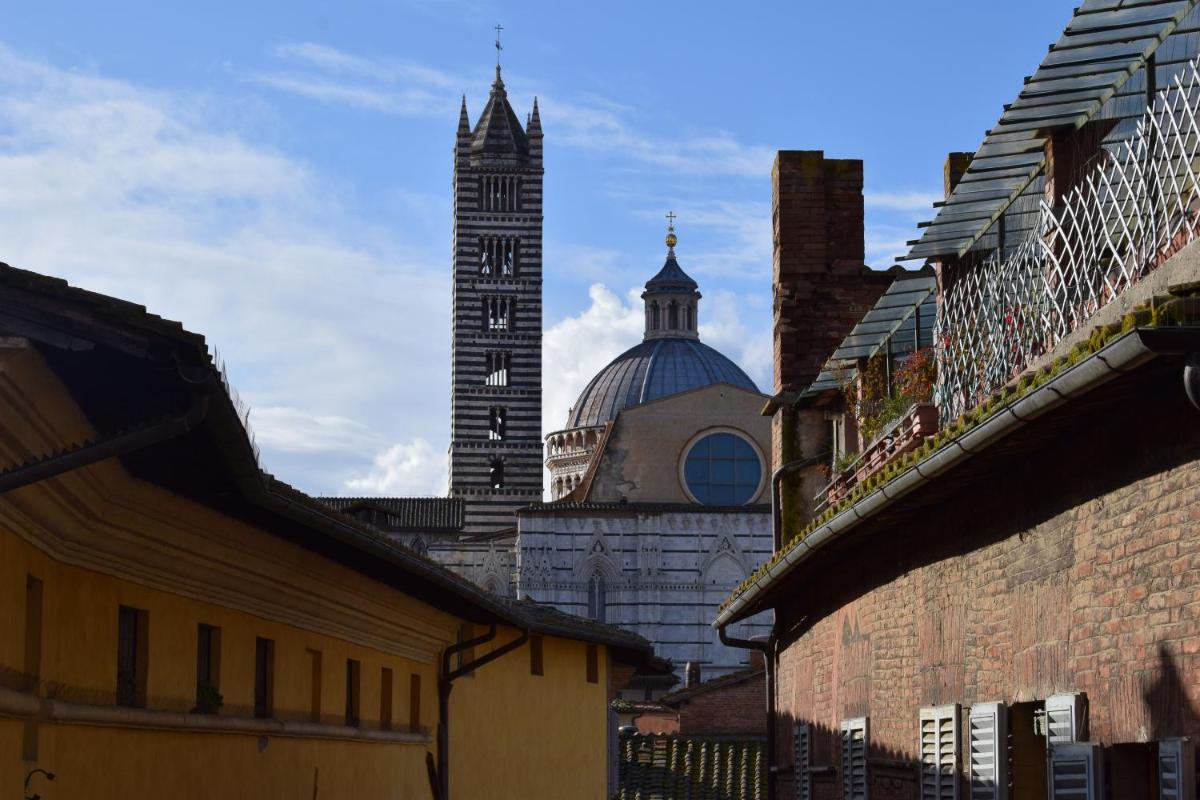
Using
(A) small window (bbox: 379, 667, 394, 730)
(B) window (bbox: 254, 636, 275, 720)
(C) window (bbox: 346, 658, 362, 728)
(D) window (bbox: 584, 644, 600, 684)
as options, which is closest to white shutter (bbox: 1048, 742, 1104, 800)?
(B) window (bbox: 254, 636, 275, 720)

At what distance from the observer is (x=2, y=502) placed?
25.5ft

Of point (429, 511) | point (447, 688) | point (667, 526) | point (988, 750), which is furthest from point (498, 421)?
point (988, 750)

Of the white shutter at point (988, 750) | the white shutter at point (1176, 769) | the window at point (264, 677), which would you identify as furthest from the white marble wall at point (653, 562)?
the white shutter at point (1176, 769)

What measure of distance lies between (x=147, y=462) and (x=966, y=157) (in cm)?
1105

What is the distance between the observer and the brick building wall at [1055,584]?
8.43 metres

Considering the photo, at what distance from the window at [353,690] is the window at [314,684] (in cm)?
116

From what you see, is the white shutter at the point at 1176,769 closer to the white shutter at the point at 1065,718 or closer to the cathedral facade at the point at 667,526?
the white shutter at the point at 1065,718

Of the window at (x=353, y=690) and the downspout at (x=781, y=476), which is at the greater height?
the downspout at (x=781, y=476)

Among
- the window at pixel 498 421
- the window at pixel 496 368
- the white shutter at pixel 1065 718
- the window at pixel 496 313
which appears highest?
the window at pixel 496 313

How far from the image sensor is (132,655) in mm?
10570

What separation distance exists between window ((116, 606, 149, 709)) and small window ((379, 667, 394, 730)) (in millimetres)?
6886

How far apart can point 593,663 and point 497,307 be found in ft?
217

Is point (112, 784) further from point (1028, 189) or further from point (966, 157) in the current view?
point (966, 157)

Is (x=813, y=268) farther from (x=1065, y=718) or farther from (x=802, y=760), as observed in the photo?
(x=1065, y=718)
